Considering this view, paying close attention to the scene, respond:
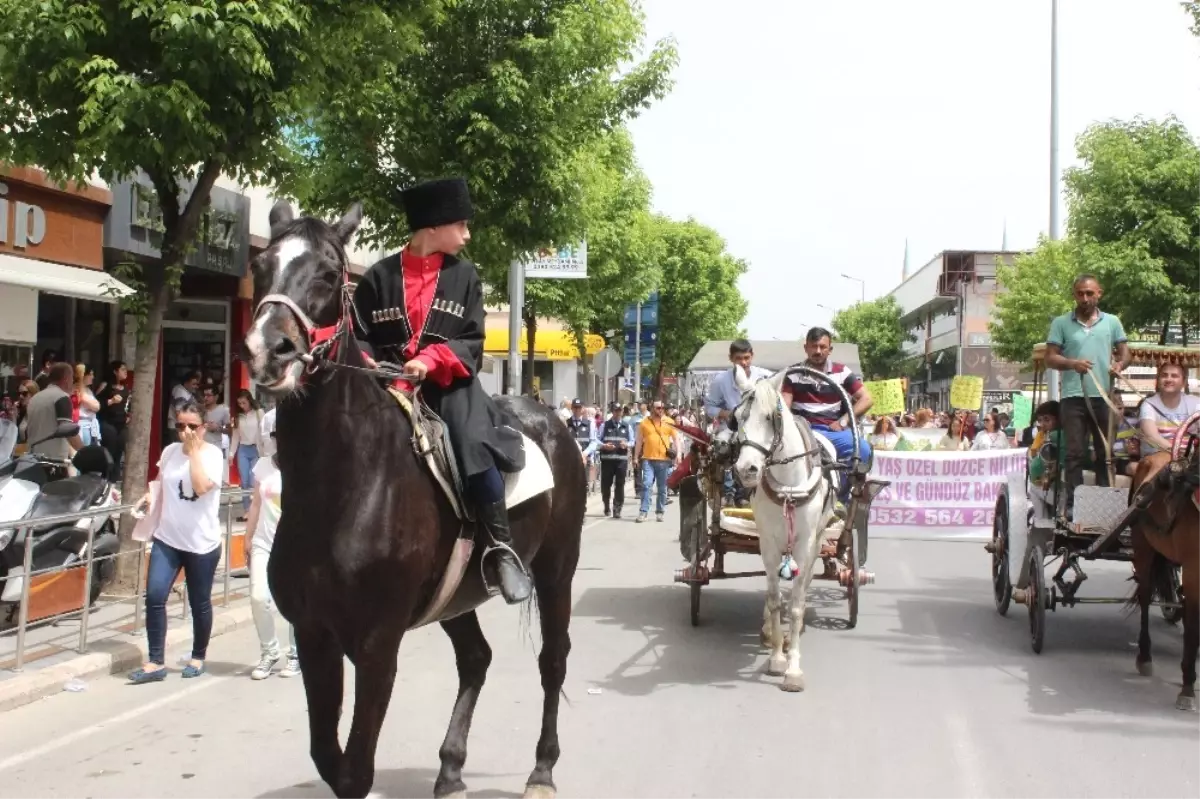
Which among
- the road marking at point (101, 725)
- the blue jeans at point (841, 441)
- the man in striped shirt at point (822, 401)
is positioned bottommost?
the road marking at point (101, 725)

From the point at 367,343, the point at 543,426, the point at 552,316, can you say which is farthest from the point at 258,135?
the point at 552,316

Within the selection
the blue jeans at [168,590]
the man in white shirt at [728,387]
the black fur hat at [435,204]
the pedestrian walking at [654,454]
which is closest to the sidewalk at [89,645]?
the blue jeans at [168,590]

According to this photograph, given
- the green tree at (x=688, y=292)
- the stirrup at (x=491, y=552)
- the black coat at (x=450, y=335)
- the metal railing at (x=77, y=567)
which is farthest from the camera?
the green tree at (x=688, y=292)

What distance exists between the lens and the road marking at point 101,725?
21.2ft

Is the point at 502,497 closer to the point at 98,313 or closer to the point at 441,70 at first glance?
the point at 441,70

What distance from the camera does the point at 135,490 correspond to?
36.1ft

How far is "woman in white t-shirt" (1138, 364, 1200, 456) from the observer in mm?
8773

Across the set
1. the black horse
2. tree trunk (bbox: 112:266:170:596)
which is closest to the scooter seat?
tree trunk (bbox: 112:266:170:596)

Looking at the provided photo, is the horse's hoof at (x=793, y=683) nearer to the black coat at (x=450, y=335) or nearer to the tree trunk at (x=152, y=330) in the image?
the black coat at (x=450, y=335)

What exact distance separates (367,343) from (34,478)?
680cm

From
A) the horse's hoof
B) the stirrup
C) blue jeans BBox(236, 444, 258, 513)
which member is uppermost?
the stirrup

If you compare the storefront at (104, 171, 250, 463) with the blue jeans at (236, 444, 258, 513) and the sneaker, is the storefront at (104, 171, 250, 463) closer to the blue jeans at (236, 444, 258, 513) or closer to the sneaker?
the blue jeans at (236, 444, 258, 513)

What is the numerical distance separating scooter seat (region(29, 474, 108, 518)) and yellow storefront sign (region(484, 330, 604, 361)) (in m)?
30.9

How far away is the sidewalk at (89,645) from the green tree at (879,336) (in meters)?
98.2
